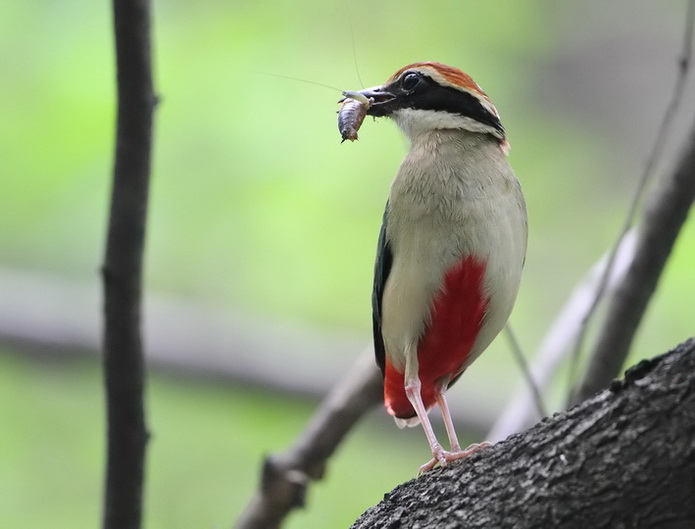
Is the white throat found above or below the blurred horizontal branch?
below

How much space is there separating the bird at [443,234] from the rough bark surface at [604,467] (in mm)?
622

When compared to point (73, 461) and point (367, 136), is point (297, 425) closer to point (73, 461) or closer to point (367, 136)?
point (73, 461)

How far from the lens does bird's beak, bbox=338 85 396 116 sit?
4.42m

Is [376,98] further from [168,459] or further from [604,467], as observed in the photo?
[168,459]

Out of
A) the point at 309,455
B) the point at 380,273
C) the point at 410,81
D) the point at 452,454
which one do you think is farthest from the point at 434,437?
the point at 410,81

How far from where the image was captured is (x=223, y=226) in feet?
28.6

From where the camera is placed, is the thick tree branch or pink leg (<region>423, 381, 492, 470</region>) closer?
pink leg (<region>423, 381, 492, 470</region>)

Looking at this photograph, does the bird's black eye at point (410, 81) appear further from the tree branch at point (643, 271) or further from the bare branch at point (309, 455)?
the bare branch at point (309, 455)

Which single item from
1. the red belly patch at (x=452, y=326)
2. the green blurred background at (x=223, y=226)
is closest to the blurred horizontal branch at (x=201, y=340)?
the green blurred background at (x=223, y=226)

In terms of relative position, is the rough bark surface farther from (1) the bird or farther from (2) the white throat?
(2) the white throat

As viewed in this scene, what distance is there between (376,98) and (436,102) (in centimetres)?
29

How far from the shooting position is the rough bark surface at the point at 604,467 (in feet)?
8.21

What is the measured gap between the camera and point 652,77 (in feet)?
37.2

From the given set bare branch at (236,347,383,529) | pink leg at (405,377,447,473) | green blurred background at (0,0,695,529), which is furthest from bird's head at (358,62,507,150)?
green blurred background at (0,0,695,529)
